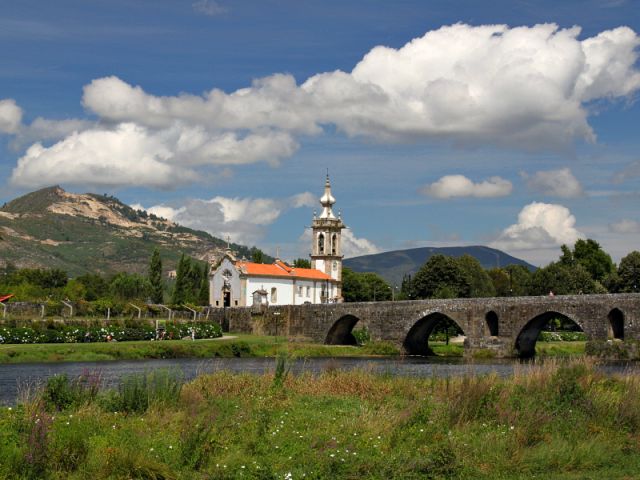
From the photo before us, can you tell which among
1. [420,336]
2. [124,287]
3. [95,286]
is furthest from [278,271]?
[95,286]

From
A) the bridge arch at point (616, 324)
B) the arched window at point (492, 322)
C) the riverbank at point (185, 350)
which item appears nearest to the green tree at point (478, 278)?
the riverbank at point (185, 350)

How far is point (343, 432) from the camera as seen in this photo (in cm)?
1634

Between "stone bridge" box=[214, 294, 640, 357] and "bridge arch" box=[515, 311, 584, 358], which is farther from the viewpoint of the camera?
"bridge arch" box=[515, 311, 584, 358]

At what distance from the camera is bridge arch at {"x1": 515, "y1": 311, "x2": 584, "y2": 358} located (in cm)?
6431

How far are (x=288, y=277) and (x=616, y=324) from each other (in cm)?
4220

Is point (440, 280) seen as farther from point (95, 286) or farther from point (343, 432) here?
point (343, 432)

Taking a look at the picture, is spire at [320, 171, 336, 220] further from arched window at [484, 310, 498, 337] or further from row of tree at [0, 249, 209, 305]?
arched window at [484, 310, 498, 337]

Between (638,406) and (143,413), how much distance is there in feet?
34.6

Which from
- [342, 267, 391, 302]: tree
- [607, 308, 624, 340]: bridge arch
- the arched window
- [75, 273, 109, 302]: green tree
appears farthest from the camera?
[342, 267, 391, 302]: tree

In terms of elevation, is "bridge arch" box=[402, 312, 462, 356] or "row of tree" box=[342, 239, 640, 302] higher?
"row of tree" box=[342, 239, 640, 302]

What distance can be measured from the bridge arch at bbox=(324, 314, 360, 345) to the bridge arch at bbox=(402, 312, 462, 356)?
5.81 metres

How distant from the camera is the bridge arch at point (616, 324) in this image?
60.3 metres

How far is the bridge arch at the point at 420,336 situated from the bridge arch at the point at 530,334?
676 centimetres

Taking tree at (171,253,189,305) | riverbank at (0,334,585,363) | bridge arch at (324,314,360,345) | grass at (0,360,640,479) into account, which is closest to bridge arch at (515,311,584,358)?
riverbank at (0,334,585,363)
